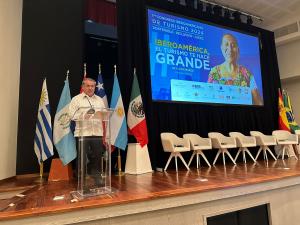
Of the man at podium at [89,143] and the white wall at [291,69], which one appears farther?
the white wall at [291,69]

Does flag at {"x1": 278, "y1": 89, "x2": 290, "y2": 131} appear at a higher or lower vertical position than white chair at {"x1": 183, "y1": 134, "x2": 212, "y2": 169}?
higher

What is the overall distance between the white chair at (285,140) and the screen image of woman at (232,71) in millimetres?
1013

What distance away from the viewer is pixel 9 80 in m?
3.89

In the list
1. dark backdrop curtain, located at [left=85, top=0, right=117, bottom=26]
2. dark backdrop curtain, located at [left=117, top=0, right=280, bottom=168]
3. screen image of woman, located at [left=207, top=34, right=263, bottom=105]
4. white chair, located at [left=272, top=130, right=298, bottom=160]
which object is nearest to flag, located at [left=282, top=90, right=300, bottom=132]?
white chair, located at [left=272, top=130, right=298, bottom=160]

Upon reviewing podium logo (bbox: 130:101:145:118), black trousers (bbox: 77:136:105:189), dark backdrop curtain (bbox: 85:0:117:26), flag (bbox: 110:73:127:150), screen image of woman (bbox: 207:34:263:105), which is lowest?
black trousers (bbox: 77:136:105:189)

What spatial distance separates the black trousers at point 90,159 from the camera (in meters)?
2.26

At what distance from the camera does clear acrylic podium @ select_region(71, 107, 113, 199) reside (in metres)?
2.27

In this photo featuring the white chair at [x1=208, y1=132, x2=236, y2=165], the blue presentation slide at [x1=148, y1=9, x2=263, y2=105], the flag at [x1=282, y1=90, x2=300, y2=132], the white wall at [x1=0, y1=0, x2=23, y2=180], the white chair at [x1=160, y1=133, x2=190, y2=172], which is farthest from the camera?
the flag at [x1=282, y1=90, x2=300, y2=132]

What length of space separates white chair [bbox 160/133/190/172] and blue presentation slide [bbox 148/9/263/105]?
0.84 meters

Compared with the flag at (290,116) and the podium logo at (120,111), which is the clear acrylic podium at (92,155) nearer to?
the podium logo at (120,111)

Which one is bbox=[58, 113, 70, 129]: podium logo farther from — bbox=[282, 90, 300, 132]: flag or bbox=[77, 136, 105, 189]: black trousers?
bbox=[282, 90, 300, 132]: flag

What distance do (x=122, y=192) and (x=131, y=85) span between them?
2.54 meters

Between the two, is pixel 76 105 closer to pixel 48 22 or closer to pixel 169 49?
pixel 48 22

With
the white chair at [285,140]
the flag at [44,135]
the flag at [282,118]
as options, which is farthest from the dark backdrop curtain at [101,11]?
the flag at [282,118]
